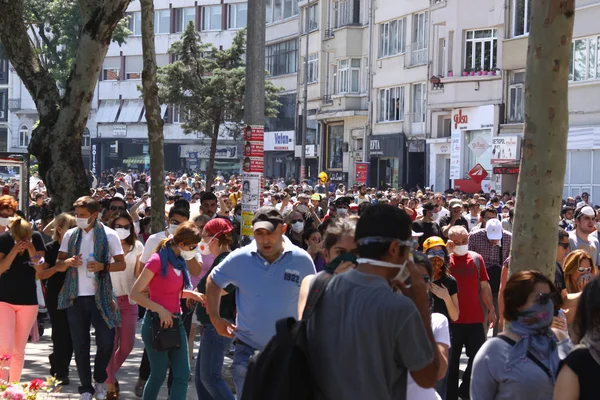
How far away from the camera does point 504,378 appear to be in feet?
16.0

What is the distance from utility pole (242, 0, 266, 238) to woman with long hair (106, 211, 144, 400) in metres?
1.26

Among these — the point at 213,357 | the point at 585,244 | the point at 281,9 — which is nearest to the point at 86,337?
the point at 213,357

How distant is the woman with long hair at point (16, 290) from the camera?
9.34 m

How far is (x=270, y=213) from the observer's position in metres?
7.30

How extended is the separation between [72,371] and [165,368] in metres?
3.28

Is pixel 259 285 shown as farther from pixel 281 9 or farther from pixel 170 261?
pixel 281 9

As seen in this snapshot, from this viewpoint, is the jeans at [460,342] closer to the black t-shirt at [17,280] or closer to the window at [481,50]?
the black t-shirt at [17,280]

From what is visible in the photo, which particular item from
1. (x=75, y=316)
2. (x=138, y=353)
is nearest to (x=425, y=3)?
(x=138, y=353)

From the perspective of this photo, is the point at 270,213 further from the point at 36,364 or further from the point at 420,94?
the point at 420,94

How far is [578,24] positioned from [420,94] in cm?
1176

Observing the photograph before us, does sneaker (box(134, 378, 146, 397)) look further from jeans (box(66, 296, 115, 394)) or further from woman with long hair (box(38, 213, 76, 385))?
woman with long hair (box(38, 213, 76, 385))

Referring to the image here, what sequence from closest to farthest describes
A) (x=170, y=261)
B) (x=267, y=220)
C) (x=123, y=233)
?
(x=267, y=220)
(x=170, y=261)
(x=123, y=233)

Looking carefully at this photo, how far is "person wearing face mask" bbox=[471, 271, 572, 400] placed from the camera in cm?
487

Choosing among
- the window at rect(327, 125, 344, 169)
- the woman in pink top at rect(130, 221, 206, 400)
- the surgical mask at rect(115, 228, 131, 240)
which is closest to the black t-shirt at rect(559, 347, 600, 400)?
the woman in pink top at rect(130, 221, 206, 400)
